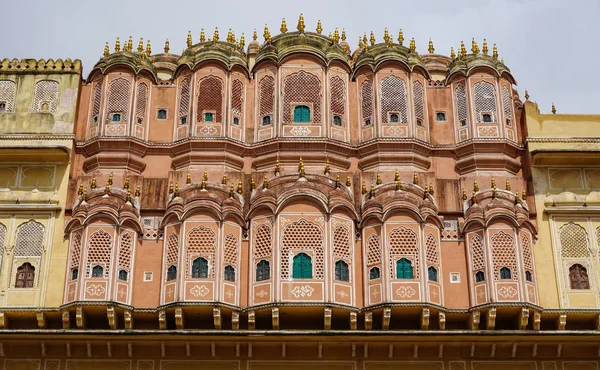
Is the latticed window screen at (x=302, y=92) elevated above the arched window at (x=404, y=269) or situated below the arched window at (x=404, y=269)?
above

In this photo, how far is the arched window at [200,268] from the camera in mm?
20969

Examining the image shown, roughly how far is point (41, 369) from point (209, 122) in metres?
6.43

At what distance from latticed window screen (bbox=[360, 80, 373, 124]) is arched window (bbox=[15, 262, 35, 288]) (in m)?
7.88

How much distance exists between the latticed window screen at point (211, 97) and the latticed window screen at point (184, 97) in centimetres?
29

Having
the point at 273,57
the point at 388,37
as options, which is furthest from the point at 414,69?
the point at 273,57

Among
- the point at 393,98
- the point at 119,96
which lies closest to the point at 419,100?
the point at 393,98

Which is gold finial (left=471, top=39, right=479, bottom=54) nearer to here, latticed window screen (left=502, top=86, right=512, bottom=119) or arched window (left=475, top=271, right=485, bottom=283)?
latticed window screen (left=502, top=86, right=512, bottom=119)

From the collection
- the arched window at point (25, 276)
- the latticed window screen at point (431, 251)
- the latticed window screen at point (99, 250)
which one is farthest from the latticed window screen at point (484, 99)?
the arched window at point (25, 276)

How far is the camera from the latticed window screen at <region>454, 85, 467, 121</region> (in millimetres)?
23516

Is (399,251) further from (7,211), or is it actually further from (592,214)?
(7,211)

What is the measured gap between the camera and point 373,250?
21.3 m

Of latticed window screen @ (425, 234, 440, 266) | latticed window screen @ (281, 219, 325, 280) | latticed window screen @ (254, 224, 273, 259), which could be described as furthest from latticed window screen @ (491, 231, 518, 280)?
latticed window screen @ (254, 224, 273, 259)

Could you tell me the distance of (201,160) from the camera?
22906mm

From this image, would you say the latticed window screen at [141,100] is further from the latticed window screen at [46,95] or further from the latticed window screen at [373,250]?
the latticed window screen at [373,250]
